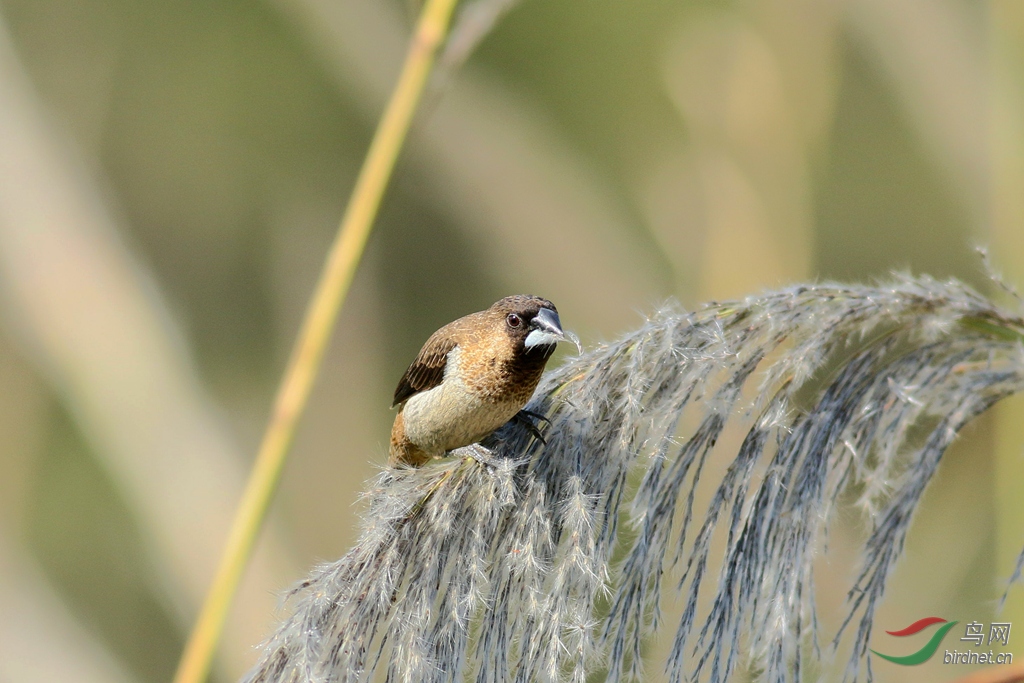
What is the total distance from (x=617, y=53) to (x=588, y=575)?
292 inches

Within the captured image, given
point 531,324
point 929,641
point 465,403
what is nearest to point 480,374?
point 465,403

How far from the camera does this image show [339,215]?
28.8 feet

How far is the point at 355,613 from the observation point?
70.1 inches

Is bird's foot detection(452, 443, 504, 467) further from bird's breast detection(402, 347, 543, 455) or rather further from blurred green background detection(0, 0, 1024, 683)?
blurred green background detection(0, 0, 1024, 683)

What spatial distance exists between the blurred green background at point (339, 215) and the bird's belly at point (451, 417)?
136 mm

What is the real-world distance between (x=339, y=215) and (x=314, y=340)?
760 cm

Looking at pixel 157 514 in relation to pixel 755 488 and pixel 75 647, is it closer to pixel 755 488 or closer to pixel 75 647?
pixel 75 647

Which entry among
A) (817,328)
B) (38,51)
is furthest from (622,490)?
(38,51)

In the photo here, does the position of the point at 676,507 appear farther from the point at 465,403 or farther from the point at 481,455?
the point at 465,403

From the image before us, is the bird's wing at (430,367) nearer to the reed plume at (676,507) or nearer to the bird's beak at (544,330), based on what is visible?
the bird's beak at (544,330)

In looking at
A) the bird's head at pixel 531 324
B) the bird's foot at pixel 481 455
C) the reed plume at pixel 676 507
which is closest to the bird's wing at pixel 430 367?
the bird's head at pixel 531 324

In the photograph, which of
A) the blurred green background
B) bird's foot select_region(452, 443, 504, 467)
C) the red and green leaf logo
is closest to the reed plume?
bird's foot select_region(452, 443, 504, 467)

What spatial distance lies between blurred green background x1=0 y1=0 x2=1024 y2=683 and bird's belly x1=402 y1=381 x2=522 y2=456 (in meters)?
0.14

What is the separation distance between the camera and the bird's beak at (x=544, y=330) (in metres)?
2.46
